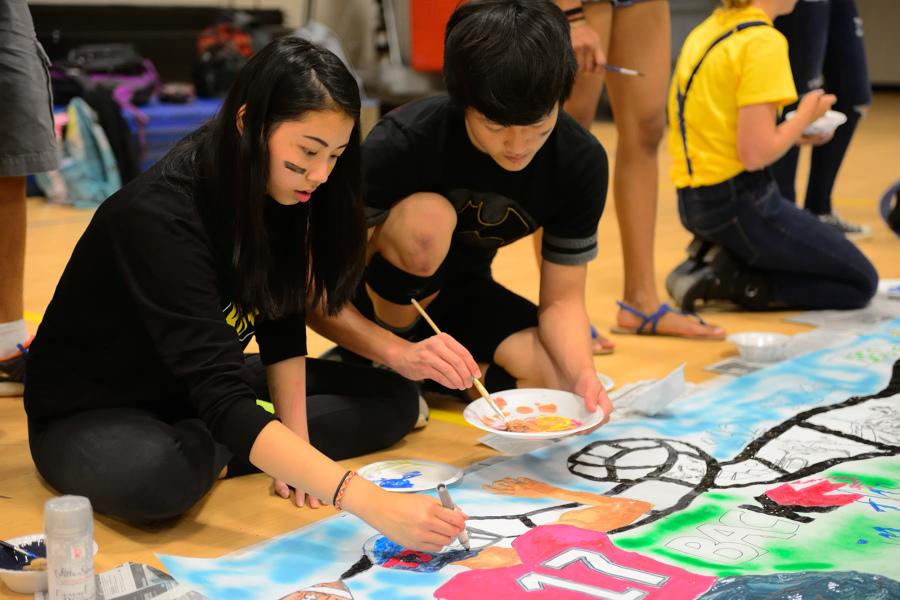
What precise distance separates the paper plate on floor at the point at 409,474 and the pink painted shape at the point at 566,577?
237 mm

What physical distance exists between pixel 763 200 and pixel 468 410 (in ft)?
4.24

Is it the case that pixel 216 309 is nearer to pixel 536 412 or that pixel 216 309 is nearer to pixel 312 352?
pixel 536 412

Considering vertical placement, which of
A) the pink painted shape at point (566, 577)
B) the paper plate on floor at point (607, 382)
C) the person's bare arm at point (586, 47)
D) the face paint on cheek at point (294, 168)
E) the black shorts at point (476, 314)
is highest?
the person's bare arm at point (586, 47)

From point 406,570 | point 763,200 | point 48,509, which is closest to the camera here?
point 48,509

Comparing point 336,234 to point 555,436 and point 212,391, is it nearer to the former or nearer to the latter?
point 212,391

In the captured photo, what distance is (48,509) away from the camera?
3.89 ft

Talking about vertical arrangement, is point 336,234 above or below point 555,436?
above

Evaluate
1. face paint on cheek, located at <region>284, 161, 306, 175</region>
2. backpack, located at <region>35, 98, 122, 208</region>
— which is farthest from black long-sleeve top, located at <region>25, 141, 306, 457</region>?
backpack, located at <region>35, 98, 122, 208</region>

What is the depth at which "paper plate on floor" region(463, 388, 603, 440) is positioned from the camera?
173 cm

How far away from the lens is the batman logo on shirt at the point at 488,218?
1920 millimetres

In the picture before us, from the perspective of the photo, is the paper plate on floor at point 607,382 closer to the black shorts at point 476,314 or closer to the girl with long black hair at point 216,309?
the black shorts at point 476,314

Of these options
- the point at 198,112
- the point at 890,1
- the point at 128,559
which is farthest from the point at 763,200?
the point at 890,1

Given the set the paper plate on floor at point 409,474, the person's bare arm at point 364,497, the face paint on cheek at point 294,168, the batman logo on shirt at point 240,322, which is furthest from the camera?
the paper plate on floor at point 409,474

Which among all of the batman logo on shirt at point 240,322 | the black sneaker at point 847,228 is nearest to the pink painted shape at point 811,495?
the batman logo on shirt at point 240,322
